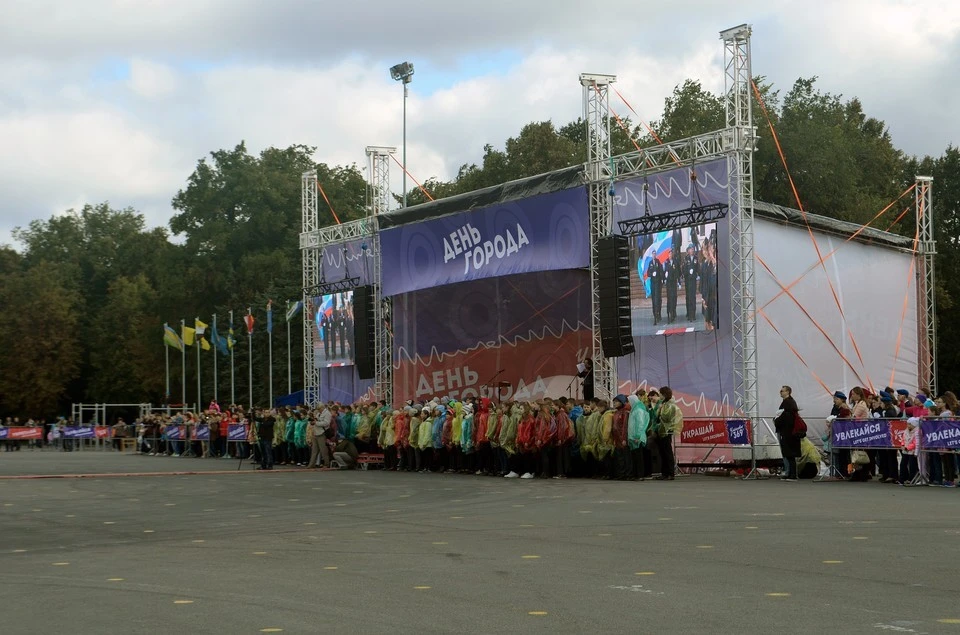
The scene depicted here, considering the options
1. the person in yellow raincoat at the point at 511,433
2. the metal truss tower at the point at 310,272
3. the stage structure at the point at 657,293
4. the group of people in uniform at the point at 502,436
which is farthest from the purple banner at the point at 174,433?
the person in yellow raincoat at the point at 511,433

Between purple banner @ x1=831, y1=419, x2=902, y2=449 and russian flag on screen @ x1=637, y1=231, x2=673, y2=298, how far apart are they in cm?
554

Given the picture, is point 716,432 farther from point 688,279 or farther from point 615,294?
point 615,294

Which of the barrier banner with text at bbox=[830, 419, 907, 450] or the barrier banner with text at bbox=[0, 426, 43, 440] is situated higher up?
the barrier banner with text at bbox=[830, 419, 907, 450]

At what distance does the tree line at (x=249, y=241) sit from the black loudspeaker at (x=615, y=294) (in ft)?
86.9

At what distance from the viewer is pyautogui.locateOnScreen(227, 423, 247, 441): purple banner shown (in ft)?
125

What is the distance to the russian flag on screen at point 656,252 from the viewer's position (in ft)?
85.1

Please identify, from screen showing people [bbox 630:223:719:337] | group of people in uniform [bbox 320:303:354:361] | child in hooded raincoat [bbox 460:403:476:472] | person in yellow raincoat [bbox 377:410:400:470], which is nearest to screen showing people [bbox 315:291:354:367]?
group of people in uniform [bbox 320:303:354:361]

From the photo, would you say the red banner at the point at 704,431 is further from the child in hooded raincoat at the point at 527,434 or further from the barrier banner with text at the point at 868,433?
the child in hooded raincoat at the point at 527,434

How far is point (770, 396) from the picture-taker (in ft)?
83.5

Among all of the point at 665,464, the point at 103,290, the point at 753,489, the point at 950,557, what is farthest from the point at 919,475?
the point at 103,290

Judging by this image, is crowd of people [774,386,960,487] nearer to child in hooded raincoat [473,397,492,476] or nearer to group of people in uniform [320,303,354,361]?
child in hooded raincoat [473,397,492,476]

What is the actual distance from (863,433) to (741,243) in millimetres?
4883

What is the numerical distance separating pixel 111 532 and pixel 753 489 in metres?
10.2

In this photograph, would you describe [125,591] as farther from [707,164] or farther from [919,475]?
[707,164]
